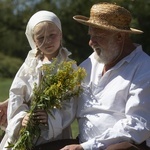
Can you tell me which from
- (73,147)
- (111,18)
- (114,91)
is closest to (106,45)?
(111,18)

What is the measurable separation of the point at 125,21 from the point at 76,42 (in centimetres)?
1931

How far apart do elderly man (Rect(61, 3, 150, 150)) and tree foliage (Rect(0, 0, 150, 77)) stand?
14080 millimetres

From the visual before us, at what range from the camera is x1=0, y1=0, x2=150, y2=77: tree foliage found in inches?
819

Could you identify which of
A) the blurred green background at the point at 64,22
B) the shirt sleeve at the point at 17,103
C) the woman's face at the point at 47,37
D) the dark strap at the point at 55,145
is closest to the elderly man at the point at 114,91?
the dark strap at the point at 55,145

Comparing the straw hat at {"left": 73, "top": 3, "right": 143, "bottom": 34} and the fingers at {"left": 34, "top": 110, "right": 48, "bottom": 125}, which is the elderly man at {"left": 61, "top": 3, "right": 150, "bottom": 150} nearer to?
the straw hat at {"left": 73, "top": 3, "right": 143, "bottom": 34}

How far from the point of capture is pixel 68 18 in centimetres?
2308

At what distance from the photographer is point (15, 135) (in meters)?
5.23

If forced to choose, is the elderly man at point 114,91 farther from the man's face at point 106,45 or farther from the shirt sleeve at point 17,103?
the shirt sleeve at point 17,103

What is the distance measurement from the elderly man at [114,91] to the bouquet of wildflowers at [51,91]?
199 mm

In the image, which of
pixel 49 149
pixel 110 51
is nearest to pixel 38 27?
pixel 110 51

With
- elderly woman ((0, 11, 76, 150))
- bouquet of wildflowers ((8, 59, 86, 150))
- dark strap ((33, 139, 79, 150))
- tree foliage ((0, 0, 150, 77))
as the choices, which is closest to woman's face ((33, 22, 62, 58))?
elderly woman ((0, 11, 76, 150))

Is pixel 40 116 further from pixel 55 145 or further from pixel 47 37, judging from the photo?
pixel 47 37

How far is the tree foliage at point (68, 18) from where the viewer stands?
2080 centimetres

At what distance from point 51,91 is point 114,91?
497 millimetres
